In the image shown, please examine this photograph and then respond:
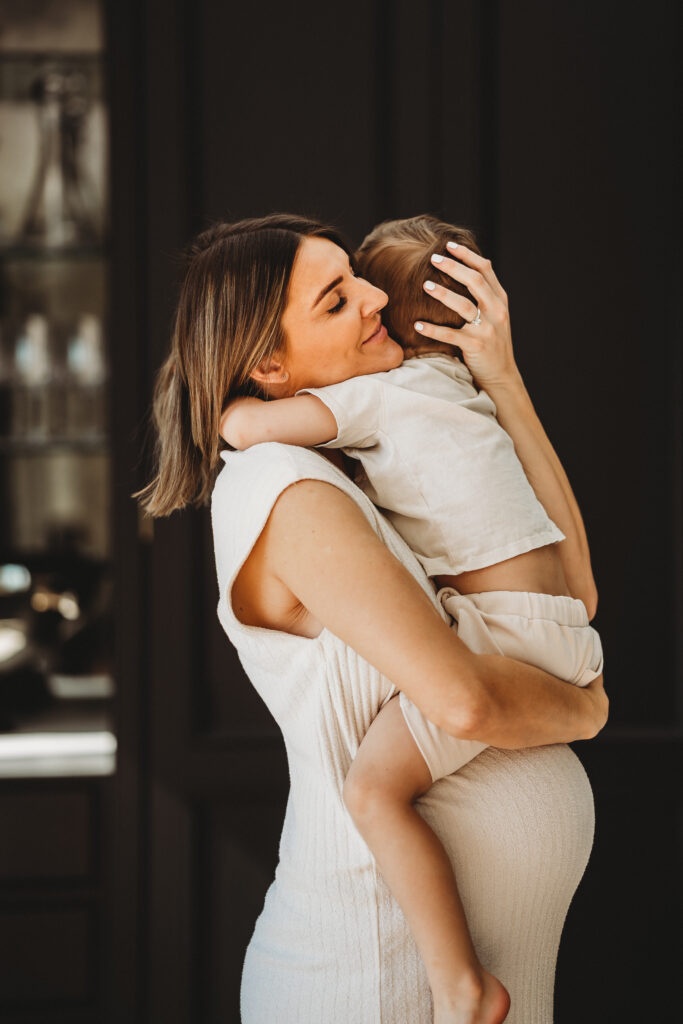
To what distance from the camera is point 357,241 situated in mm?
2049

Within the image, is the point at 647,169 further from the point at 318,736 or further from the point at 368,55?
the point at 318,736

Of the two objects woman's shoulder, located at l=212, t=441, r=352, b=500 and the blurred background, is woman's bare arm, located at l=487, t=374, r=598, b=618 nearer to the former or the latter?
woman's shoulder, located at l=212, t=441, r=352, b=500

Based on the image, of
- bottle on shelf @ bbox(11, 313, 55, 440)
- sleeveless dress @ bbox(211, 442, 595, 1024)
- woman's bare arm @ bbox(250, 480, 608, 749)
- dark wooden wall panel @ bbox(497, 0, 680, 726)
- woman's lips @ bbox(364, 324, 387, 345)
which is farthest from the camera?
bottle on shelf @ bbox(11, 313, 55, 440)

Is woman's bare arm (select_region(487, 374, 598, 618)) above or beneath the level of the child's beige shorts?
above

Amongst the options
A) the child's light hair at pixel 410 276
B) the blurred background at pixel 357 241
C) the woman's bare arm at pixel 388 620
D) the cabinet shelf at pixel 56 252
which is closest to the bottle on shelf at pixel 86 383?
the cabinet shelf at pixel 56 252

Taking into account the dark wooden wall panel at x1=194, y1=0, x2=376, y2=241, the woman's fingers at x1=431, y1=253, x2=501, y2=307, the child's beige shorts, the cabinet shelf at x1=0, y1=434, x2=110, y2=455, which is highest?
the dark wooden wall panel at x1=194, y1=0, x2=376, y2=241

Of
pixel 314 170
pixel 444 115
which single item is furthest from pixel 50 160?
pixel 444 115

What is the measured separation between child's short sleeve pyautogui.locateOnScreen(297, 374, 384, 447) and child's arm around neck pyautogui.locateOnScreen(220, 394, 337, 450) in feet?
0.04

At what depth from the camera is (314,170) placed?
205 cm

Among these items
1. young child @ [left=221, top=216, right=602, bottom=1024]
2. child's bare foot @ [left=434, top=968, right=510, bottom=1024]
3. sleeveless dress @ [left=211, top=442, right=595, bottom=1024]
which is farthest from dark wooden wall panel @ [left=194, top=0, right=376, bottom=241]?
child's bare foot @ [left=434, top=968, right=510, bottom=1024]

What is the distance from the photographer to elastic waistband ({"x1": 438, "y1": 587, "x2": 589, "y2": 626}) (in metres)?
1.03

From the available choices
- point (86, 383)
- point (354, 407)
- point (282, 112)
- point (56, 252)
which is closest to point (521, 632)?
point (354, 407)

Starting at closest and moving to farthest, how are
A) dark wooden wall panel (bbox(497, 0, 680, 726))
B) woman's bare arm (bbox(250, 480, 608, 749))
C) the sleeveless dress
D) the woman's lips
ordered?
woman's bare arm (bbox(250, 480, 608, 749)) → the sleeveless dress → the woman's lips → dark wooden wall panel (bbox(497, 0, 680, 726))

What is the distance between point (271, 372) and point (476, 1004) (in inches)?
29.1
